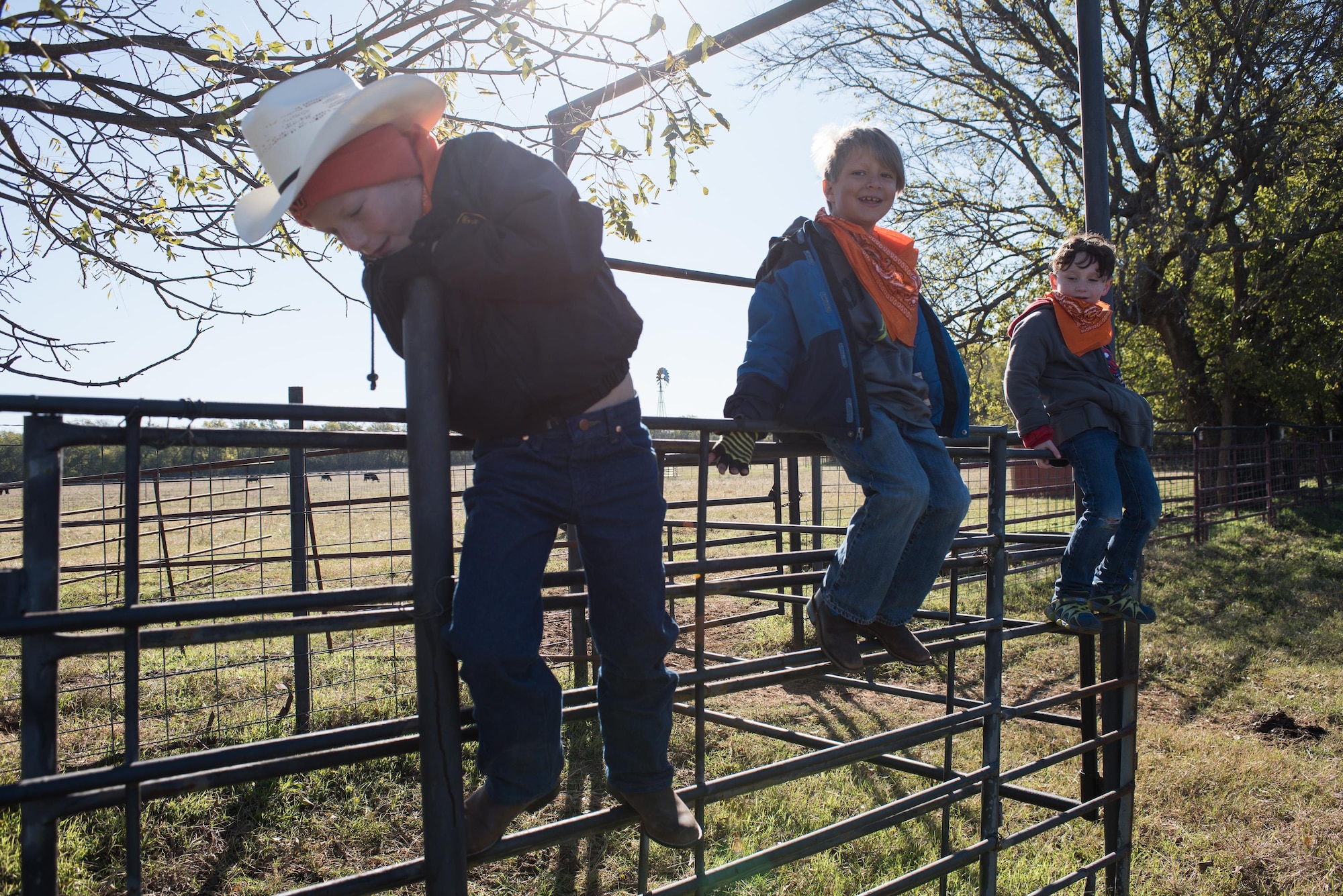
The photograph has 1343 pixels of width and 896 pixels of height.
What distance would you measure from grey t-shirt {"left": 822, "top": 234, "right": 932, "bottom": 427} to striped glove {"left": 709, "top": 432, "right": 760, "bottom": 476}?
1.40 feet

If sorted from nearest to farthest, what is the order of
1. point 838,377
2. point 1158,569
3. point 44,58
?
point 838,377
point 44,58
point 1158,569

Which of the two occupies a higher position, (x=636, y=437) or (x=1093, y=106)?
(x=1093, y=106)

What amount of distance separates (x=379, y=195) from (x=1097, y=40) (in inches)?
124

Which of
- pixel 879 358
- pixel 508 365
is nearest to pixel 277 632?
pixel 508 365

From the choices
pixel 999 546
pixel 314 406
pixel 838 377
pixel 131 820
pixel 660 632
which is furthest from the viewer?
pixel 999 546

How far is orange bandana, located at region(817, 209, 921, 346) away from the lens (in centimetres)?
233

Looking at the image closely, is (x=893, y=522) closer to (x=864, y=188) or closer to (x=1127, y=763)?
(x=864, y=188)

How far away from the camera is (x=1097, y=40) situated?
339cm

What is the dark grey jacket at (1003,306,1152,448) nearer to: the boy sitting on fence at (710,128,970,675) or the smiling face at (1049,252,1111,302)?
the smiling face at (1049,252,1111,302)

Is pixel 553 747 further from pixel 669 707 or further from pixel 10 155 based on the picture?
pixel 10 155

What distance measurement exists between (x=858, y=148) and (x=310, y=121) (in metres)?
1.58

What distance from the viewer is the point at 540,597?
1486 mm

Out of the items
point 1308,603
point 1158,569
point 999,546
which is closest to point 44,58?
point 999,546

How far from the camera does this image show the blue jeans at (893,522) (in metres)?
2.11
